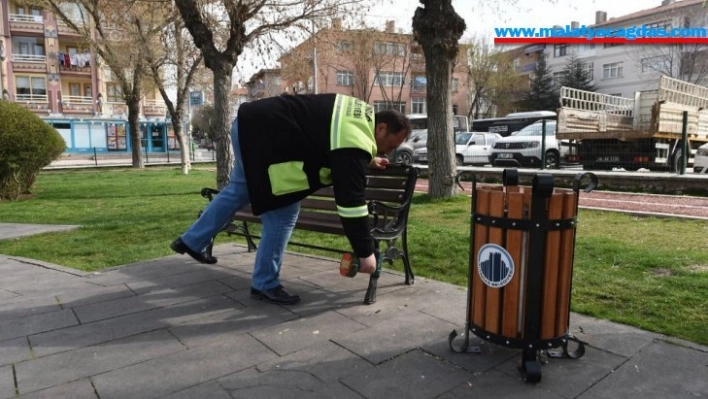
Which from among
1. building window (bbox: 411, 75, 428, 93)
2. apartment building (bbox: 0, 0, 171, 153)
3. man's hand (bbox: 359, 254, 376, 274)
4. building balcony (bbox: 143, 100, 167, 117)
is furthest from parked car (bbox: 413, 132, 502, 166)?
building window (bbox: 411, 75, 428, 93)

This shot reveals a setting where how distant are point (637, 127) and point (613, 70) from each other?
41368mm

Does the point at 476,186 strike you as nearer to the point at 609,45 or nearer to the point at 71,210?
the point at 71,210

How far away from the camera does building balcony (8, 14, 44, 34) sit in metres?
41.0

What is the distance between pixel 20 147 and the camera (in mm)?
11039

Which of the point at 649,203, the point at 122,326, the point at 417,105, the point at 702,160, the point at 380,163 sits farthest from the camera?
the point at 417,105

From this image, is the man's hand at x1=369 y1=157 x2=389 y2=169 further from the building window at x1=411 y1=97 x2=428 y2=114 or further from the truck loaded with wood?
the building window at x1=411 y1=97 x2=428 y2=114

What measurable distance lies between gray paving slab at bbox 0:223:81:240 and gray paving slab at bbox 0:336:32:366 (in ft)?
14.7

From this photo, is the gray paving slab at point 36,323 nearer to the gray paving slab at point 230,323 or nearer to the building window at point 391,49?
the gray paving slab at point 230,323

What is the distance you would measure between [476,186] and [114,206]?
9402mm

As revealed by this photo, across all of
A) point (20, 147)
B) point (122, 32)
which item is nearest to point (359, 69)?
point (122, 32)

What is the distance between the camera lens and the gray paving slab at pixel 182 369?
2459 millimetres

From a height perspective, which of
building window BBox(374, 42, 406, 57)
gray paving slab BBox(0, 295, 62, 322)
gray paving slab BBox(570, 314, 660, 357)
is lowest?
gray paving slab BBox(0, 295, 62, 322)

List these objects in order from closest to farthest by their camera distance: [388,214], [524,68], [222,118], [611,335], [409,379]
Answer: [409,379], [611,335], [388,214], [222,118], [524,68]

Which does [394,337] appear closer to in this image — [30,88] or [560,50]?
[30,88]
